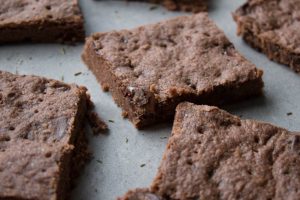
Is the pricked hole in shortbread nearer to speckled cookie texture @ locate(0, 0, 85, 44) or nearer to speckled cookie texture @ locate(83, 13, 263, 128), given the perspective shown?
speckled cookie texture @ locate(83, 13, 263, 128)

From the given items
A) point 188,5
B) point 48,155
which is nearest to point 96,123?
point 48,155

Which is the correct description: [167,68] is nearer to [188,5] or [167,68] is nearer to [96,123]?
[96,123]

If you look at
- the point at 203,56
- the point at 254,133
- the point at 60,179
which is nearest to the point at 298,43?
the point at 203,56

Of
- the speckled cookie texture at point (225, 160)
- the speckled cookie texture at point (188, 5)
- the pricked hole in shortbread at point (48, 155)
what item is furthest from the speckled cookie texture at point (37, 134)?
the speckled cookie texture at point (188, 5)

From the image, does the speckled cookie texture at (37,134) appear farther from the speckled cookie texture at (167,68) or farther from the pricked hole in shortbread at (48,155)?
the speckled cookie texture at (167,68)

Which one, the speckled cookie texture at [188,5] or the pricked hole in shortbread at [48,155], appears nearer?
the pricked hole in shortbread at [48,155]

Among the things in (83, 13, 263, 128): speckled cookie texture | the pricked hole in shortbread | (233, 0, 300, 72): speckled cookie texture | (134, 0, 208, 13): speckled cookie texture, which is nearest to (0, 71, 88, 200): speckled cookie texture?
the pricked hole in shortbread
